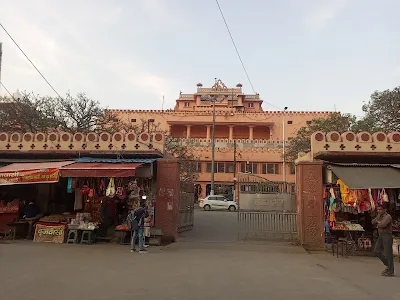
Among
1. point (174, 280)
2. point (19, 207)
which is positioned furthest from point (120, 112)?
point (174, 280)

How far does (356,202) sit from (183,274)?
6.32 meters

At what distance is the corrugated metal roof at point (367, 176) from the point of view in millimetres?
9961

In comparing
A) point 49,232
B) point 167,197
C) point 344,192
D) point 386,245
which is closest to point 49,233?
point 49,232

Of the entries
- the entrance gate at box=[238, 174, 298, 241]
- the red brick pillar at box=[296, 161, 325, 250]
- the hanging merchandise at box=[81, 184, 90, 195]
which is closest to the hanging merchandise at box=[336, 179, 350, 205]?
the red brick pillar at box=[296, 161, 325, 250]

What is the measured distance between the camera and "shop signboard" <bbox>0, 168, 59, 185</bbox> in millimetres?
11444

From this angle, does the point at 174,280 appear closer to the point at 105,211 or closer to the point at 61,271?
the point at 61,271

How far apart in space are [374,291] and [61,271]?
6526mm

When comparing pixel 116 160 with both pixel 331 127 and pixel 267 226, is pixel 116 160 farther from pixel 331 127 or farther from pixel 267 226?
pixel 331 127

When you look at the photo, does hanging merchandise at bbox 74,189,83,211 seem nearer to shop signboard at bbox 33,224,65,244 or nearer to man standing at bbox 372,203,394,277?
shop signboard at bbox 33,224,65,244

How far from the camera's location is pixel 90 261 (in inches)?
355

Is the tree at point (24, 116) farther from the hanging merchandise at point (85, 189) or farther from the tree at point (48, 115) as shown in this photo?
the hanging merchandise at point (85, 189)

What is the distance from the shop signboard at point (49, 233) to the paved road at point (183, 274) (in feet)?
1.55

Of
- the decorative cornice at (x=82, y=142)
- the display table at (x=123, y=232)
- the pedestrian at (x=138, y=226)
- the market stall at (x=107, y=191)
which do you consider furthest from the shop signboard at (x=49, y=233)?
the pedestrian at (x=138, y=226)

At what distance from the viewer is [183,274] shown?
773cm
